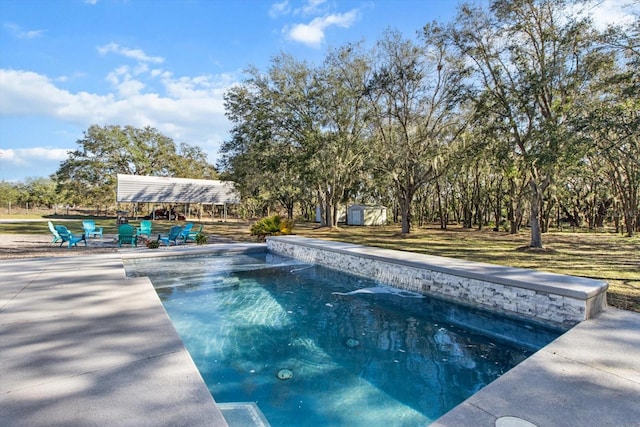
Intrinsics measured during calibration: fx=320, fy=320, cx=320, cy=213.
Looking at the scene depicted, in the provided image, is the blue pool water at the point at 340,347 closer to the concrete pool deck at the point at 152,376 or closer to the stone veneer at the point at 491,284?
the stone veneer at the point at 491,284

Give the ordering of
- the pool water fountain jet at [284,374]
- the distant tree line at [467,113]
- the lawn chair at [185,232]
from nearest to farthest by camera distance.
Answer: the pool water fountain jet at [284,374], the distant tree line at [467,113], the lawn chair at [185,232]

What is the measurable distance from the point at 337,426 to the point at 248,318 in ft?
9.15

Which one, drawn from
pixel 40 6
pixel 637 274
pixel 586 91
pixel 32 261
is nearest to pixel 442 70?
pixel 586 91

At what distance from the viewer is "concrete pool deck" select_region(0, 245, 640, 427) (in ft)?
6.32

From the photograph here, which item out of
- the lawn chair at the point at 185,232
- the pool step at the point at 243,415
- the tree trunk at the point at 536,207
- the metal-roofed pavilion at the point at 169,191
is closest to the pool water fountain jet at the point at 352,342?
the pool step at the point at 243,415

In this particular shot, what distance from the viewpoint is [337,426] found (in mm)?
2631

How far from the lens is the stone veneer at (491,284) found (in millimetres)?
4219

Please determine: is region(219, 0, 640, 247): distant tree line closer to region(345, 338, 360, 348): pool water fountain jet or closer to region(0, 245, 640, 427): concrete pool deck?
region(0, 245, 640, 427): concrete pool deck

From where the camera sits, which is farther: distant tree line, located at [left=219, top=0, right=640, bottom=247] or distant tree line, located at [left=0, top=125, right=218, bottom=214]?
distant tree line, located at [left=0, top=125, right=218, bottom=214]

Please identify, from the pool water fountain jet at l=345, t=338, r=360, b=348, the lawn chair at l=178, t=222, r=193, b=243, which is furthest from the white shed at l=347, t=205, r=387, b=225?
the pool water fountain jet at l=345, t=338, r=360, b=348

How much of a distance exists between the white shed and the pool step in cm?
2281

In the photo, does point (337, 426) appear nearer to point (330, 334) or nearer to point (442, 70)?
point (330, 334)

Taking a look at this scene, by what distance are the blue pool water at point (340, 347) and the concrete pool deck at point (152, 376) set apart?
757 millimetres

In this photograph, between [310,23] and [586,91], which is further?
[310,23]
